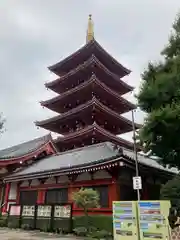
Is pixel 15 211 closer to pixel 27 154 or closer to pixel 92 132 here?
pixel 27 154

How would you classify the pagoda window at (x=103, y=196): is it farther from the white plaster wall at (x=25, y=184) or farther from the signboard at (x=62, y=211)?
the white plaster wall at (x=25, y=184)

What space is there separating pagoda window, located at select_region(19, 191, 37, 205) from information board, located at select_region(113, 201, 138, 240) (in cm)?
917

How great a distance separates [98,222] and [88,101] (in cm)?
1305

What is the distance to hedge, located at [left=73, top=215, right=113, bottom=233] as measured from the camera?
1173 cm

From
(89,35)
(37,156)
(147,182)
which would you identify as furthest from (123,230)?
(89,35)

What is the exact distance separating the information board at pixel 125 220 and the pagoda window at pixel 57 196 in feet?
21.9

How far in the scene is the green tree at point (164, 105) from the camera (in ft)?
32.7

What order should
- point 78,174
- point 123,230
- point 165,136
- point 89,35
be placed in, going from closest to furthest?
point 123,230 → point 165,136 → point 78,174 → point 89,35

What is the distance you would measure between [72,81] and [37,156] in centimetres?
997

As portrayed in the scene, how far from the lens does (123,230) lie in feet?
25.8

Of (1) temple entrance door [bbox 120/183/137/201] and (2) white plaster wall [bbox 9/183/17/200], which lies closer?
(1) temple entrance door [bbox 120/183/137/201]

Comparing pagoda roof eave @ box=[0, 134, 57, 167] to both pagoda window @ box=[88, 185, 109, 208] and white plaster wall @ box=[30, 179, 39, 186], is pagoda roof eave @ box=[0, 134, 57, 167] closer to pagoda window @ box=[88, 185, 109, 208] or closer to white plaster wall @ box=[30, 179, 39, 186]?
white plaster wall @ box=[30, 179, 39, 186]

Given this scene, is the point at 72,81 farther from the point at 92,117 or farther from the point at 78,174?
the point at 78,174

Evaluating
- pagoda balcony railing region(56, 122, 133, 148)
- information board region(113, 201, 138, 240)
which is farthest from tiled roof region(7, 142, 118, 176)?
information board region(113, 201, 138, 240)
